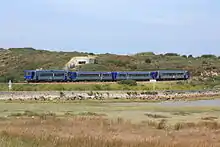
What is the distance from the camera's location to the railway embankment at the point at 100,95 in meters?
59.2

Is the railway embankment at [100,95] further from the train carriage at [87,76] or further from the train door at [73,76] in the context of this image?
the train door at [73,76]

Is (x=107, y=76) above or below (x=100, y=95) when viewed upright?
above

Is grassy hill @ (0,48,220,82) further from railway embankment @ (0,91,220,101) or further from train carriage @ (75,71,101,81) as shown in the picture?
railway embankment @ (0,91,220,101)

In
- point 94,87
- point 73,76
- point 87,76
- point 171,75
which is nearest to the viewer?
point 94,87

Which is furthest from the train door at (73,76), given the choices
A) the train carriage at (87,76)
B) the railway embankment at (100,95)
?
the railway embankment at (100,95)


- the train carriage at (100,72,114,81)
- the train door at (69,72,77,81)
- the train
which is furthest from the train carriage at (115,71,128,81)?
the train door at (69,72,77,81)

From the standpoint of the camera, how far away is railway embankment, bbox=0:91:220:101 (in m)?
59.2

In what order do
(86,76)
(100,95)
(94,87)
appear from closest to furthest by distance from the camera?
(100,95) → (94,87) → (86,76)

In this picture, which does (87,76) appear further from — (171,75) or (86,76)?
(171,75)

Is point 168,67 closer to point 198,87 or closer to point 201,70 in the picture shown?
point 201,70

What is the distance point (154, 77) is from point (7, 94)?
3860cm

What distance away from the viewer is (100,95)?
6538 centimetres

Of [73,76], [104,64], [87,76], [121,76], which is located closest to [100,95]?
[73,76]

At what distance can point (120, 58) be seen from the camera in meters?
133
